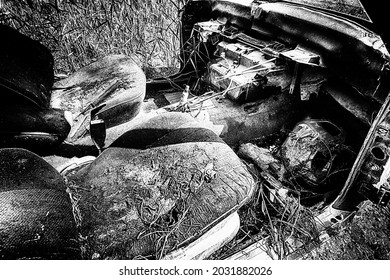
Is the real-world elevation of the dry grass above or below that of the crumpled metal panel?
below

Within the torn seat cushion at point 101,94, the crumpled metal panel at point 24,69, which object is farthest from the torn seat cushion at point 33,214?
the torn seat cushion at point 101,94

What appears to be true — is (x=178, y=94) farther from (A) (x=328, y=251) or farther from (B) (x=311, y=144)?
(A) (x=328, y=251)

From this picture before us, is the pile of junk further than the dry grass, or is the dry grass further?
the dry grass

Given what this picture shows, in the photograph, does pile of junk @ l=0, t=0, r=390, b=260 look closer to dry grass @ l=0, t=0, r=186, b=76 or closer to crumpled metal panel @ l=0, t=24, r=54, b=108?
crumpled metal panel @ l=0, t=24, r=54, b=108

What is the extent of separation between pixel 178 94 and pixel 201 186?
1708 millimetres

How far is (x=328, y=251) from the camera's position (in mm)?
1224

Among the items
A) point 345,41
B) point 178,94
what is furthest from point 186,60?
point 345,41

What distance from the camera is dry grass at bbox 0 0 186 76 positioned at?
3.06m

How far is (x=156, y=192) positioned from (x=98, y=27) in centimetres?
283

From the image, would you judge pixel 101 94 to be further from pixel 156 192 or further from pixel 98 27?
pixel 98 27

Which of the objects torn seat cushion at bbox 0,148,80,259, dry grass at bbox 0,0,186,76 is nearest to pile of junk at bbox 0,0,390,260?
torn seat cushion at bbox 0,148,80,259

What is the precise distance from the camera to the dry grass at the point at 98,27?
3064 mm

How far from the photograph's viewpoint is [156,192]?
1071 millimetres

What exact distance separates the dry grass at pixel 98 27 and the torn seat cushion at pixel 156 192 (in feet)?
7.35
